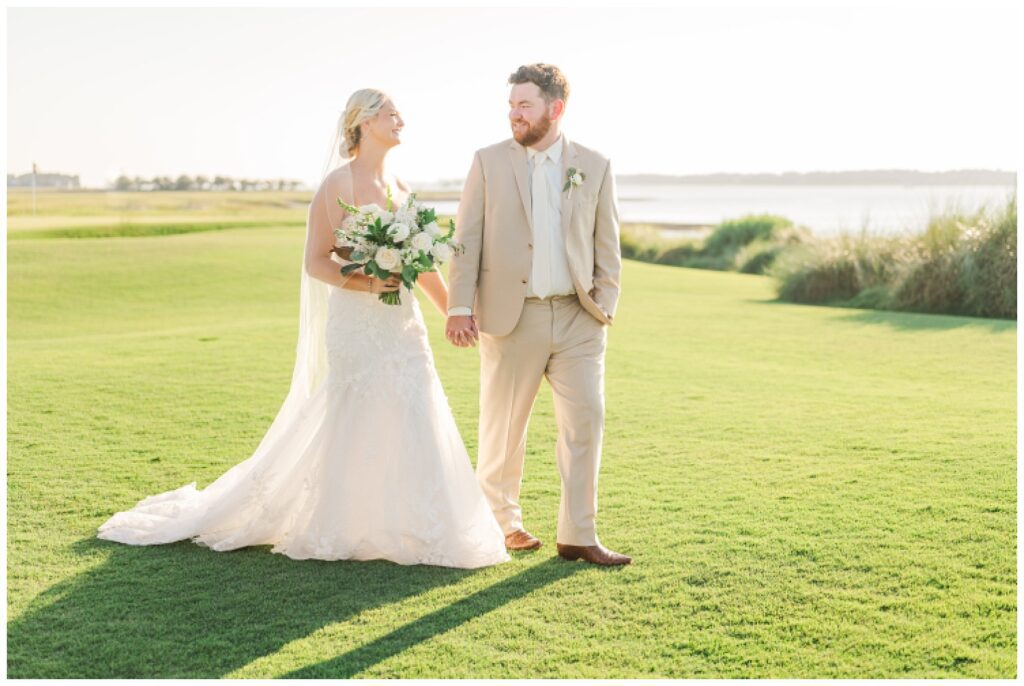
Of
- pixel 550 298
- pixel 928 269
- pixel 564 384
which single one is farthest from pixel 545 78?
pixel 928 269

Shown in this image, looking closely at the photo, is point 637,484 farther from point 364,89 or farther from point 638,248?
point 638,248

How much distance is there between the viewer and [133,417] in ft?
28.0

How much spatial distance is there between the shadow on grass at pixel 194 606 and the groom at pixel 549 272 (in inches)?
22.2

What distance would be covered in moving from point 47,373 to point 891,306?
12114 millimetres

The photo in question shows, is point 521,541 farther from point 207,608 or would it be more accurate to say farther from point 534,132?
point 534,132

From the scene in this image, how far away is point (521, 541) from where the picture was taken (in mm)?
5352

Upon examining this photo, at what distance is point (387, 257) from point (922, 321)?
11385 mm

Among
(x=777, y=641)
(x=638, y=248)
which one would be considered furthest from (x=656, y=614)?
(x=638, y=248)

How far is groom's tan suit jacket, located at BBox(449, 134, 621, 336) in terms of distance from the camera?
512 cm

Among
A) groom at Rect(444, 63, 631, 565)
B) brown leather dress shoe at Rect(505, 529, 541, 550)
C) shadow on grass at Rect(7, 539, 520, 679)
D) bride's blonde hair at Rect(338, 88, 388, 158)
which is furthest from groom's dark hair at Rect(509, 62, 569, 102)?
shadow on grass at Rect(7, 539, 520, 679)

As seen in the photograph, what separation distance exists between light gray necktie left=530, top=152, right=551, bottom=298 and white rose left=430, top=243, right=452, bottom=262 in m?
0.41

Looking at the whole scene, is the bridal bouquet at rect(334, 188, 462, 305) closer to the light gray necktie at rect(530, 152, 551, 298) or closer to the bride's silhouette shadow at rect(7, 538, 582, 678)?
the light gray necktie at rect(530, 152, 551, 298)

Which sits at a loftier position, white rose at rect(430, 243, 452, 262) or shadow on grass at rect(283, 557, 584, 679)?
white rose at rect(430, 243, 452, 262)

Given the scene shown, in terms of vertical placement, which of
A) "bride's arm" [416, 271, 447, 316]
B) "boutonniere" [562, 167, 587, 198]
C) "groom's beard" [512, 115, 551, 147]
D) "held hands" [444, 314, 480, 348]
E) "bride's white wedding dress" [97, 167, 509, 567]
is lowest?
"bride's white wedding dress" [97, 167, 509, 567]
